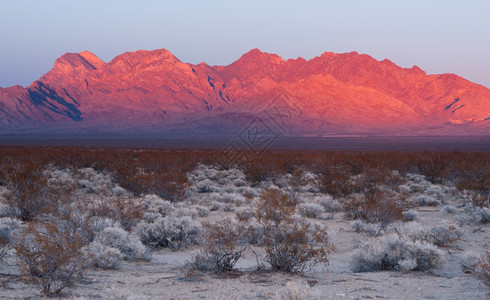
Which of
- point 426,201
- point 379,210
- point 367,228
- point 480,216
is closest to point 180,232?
point 367,228

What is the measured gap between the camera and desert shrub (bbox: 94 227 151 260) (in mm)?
8773

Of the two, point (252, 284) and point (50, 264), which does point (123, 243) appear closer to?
point (50, 264)

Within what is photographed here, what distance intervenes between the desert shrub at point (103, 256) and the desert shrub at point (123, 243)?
0.54 meters

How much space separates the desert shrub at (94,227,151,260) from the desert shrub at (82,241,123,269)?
0.54 metres

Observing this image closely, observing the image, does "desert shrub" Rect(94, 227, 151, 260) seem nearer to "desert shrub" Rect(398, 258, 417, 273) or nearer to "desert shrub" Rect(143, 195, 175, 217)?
"desert shrub" Rect(143, 195, 175, 217)

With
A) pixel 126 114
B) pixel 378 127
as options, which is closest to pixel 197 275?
pixel 378 127

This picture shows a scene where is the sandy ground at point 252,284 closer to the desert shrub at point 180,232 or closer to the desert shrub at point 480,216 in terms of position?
the desert shrub at point 180,232

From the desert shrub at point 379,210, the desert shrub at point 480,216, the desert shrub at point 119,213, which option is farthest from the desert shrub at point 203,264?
the desert shrub at point 480,216

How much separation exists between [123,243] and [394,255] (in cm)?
527

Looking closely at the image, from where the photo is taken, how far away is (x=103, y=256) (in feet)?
25.7

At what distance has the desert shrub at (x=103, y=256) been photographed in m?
7.79

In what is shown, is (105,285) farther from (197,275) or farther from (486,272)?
(486,272)

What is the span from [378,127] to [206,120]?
2345 inches

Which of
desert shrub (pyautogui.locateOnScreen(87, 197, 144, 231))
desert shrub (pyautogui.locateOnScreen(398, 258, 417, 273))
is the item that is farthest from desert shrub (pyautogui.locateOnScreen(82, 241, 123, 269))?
desert shrub (pyautogui.locateOnScreen(398, 258, 417, 273))
